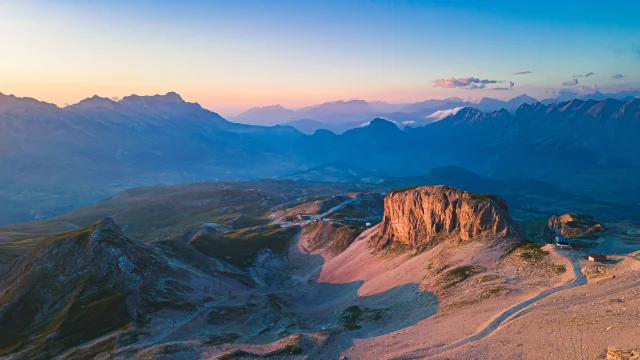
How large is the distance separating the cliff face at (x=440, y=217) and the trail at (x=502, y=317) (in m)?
30.8

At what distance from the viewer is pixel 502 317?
69.4m

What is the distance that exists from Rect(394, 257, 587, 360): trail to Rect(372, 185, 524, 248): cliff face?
101ft

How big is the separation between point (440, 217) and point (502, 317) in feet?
207

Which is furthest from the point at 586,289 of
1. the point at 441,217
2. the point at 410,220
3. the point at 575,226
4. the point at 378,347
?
the point at 575,226

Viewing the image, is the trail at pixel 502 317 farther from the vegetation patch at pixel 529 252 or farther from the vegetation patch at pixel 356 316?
the vegetation patch at pixel 356 316

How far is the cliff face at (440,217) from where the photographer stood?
11225 cm

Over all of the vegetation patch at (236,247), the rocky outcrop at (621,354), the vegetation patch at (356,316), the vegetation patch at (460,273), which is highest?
the rocky outcrop at (621,354)

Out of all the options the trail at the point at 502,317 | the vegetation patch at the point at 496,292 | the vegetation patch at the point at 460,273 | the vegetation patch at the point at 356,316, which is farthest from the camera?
the vegetation patch at the point at 460,273

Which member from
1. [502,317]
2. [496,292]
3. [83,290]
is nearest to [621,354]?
[502,317]

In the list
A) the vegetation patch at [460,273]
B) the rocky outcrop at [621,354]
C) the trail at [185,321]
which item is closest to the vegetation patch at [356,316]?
the vegetation patch at [460,273]

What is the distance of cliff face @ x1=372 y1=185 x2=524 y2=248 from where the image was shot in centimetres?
11225

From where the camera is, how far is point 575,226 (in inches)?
7372

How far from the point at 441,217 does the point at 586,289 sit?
60.1 meters

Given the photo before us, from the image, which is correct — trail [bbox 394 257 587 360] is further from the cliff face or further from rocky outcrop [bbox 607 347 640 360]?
the cliff face
